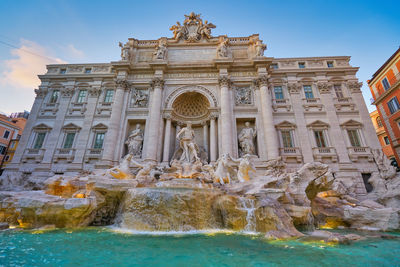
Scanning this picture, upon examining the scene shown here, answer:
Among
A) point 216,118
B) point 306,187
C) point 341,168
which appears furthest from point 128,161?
point 341,168

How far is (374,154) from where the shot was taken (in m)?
13.9

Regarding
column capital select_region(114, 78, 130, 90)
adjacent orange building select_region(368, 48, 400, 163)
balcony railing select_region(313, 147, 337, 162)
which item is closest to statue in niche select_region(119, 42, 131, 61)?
column capital select_region(114, 78, 130, 90)

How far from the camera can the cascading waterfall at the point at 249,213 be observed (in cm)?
622

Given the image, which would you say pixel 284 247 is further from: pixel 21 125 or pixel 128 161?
pixel 21 125

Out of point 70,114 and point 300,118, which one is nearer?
point 300,118

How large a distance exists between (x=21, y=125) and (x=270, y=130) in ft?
119

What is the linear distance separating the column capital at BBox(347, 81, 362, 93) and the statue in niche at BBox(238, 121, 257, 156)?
10.3 m

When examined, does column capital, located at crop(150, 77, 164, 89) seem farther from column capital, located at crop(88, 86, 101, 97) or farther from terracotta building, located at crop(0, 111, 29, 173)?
terracotta building, located at crop(0, 111, 29, 173)

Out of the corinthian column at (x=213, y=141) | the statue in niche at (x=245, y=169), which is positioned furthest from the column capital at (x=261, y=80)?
the statue in niche at (x=245, y=169)

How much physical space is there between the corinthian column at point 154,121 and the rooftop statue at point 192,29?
627cm

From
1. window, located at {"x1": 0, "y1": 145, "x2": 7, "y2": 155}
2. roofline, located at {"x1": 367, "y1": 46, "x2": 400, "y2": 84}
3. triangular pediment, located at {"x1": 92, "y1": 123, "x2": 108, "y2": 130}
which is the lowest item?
window, located at {"x1": 0, "y1": 145, "x2": 7, "y2": 155}

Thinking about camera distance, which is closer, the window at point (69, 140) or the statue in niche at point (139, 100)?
the window at point (69, 140)

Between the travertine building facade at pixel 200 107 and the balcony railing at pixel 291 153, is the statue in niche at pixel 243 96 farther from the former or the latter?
the balcony railing at pixel 291 153

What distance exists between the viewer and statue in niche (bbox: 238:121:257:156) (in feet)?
48.3
